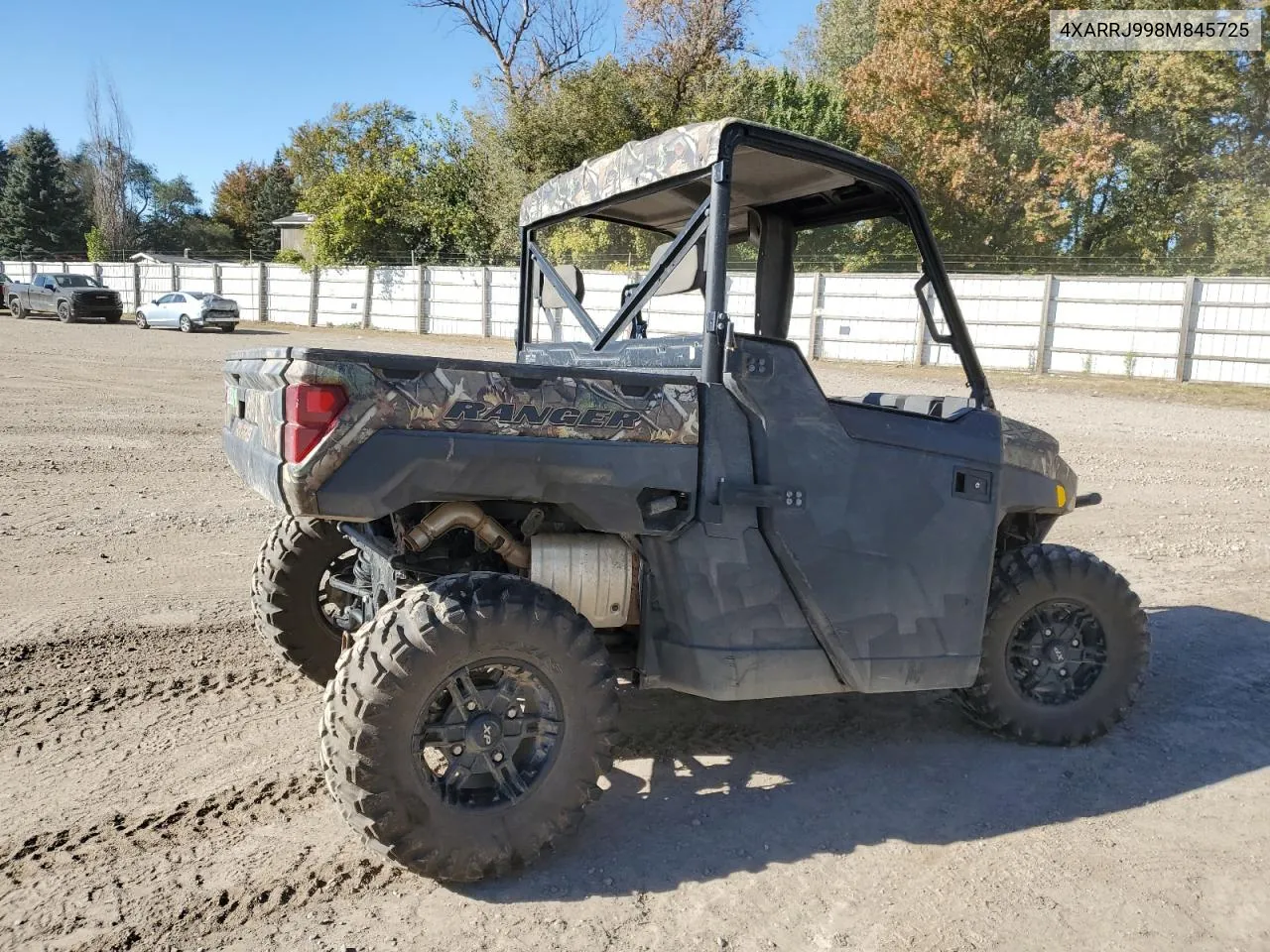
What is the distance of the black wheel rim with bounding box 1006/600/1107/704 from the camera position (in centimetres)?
406

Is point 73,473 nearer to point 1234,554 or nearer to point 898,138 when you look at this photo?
point 1234,554

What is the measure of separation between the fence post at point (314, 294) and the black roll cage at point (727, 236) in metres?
30.7

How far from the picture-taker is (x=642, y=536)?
334 centimetres

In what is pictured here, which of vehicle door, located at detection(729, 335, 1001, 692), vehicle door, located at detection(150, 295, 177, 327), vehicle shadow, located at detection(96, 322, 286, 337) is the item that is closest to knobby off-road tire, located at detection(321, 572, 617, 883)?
vehicle door, located at detection(729, 335, 1001, 692)

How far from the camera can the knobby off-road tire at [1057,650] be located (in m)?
3.96

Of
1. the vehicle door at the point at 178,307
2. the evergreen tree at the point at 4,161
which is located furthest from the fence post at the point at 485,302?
the evergreen tree at the point at 4,161

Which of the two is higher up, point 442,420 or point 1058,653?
point 442,420

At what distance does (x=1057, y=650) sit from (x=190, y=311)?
2922 cm

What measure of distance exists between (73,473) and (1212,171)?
1276 inches

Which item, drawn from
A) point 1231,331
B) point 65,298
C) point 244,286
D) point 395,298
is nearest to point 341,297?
point 395,298

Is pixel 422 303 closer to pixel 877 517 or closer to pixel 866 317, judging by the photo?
pixel 866 317

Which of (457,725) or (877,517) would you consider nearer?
(457,725)

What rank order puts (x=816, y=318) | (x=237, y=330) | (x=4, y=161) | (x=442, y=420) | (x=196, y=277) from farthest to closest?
(x=4, y=161)
(x=196, y=277)
(x=237, y=330)
(x=816, y=318)
(x=442, y=420)

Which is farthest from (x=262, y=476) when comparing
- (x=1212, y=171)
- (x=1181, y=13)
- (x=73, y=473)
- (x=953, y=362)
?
(x=1212, y=171)
